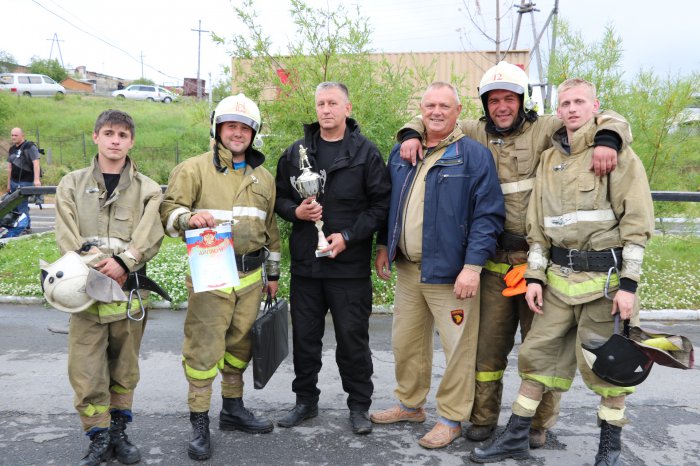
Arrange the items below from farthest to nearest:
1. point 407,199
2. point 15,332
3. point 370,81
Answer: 1. point 370,81
2. point 15,332
3. point 407,199

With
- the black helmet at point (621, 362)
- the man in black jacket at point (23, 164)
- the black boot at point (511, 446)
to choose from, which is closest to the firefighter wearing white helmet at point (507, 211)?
the black boot at point (511, 446)

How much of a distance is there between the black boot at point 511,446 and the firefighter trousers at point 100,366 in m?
2.24

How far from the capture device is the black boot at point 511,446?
144 inches

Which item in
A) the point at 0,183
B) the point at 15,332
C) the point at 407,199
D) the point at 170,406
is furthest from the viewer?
the point at 0,183

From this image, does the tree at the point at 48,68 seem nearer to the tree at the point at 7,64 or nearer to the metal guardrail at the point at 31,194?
the tree at the point at 7,64

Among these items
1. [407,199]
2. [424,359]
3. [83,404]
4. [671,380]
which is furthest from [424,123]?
[671,380]

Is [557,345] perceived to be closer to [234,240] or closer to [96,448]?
[234,240]

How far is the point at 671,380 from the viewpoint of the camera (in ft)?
16.3

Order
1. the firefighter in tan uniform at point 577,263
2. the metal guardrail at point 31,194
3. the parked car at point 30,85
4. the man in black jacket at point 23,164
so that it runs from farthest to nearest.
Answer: the parked car at point 30,85 → the man in black jacket at point 23,164 → the metal guardrail at point 31,194 → the firefighter in tan uniform at point 577,263

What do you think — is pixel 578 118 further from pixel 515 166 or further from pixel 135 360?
pixel 135 360

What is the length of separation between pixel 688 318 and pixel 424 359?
4275 millimetres

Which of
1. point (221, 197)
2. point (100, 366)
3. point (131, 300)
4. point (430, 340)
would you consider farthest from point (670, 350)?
point (100, 366)

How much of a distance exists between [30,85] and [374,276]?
4332 centimetres

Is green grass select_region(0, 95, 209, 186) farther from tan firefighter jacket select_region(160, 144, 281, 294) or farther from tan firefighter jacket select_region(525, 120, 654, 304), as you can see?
tan firefighter jacket select_region(525, 120, 654, 304)
